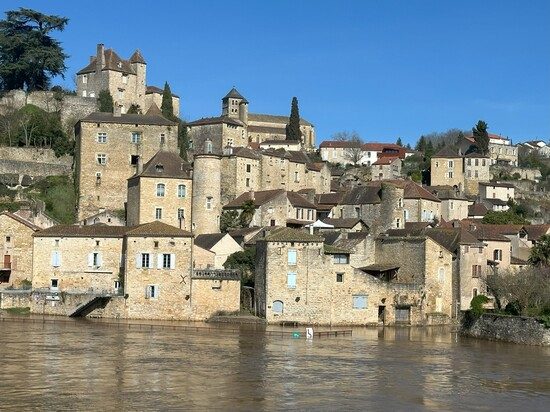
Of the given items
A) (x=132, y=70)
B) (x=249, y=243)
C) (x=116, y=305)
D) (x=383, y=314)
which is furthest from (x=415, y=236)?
(x=132, y=70)

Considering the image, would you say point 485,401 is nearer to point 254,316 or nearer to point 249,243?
point 254,316

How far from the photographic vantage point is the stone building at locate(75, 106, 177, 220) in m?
71.7

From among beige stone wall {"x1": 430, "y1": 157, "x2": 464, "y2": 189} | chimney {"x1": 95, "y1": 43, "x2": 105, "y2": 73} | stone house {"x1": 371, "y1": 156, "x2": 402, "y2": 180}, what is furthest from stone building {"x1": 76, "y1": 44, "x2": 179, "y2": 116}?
beige stone wall {"x1": 430, "y1": 157, "x2": 464, "y2": 189}

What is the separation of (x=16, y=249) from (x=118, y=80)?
33530mm

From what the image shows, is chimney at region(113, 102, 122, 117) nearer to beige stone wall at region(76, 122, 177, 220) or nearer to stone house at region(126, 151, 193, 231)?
beige stone wall at region(76, 122, 177, 220)

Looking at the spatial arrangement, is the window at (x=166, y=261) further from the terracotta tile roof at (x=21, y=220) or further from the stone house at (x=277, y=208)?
the stone house at (x=277, y=208)

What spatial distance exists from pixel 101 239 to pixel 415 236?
18904mm

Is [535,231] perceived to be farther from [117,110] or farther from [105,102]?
Result: [105,102]

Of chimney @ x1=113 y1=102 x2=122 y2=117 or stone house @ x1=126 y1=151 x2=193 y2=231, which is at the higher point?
chimney @ x1=113 y1=102 x2=122 y2=117

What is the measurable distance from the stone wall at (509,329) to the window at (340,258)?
748 cm

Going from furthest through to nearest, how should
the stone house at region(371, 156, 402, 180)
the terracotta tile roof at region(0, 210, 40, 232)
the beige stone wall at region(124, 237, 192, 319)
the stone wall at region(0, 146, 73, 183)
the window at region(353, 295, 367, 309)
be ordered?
the stone house at region(371, 156, 402, 180) < the stone wall at region(0, 146, 73, 183) < the terracotta tile roof at region(0, 210, 40, 232) < the window at region(353, 295, 367, 309) < the beige stone wall at region(124, 237, 192, 319)

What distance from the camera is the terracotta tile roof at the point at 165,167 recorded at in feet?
216

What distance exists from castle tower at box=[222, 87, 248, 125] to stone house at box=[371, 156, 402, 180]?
16.8 m

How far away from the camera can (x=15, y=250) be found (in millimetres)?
58125
